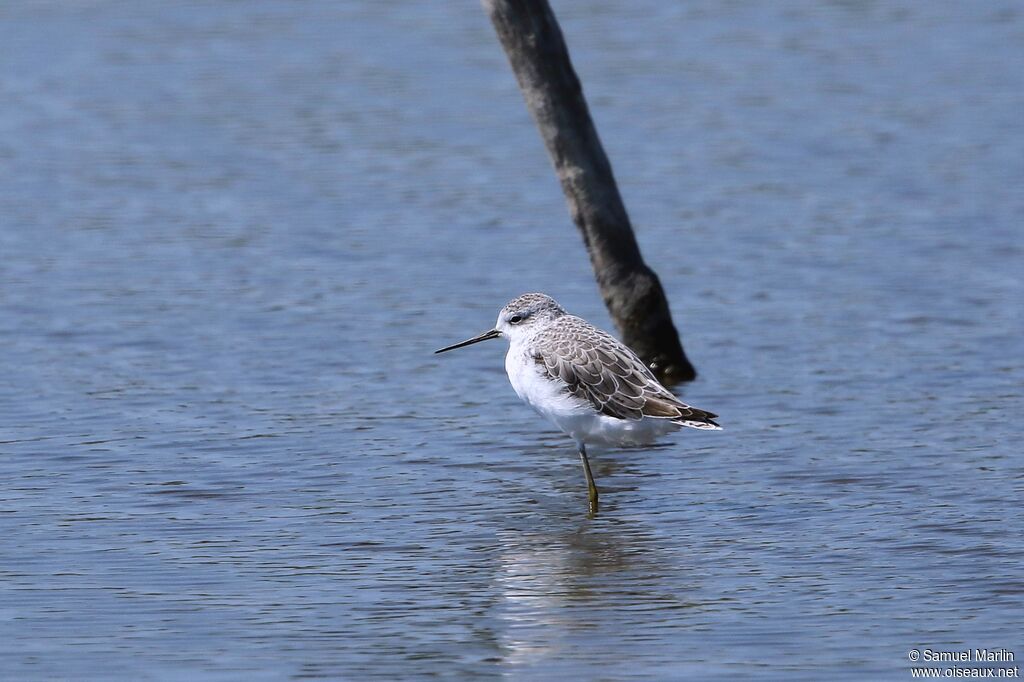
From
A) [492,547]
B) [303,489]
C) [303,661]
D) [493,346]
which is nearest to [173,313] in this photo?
[493,346]

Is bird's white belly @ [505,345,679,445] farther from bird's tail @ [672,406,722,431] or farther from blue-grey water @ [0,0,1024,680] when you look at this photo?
blue-grey water @ [0,0,1024,680]

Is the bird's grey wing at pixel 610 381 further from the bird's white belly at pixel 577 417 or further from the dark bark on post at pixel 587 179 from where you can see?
the dark bark on post at pixel 587 179

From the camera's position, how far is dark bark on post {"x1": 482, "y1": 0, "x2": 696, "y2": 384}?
1217 cm

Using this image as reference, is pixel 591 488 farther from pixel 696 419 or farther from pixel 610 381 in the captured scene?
pixel 696 419

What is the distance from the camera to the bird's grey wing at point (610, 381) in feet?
33.5

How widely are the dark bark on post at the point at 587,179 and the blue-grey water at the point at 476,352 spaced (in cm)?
54

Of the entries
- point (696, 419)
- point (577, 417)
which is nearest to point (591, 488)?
point (577, 417)

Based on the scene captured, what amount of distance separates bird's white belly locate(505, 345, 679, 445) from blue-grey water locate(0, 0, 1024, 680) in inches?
18.4

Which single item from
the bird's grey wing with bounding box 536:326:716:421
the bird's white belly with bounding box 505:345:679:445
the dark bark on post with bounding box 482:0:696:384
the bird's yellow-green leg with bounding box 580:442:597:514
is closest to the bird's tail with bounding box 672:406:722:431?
the bird's grey wing with bounding box 536:326:716:421

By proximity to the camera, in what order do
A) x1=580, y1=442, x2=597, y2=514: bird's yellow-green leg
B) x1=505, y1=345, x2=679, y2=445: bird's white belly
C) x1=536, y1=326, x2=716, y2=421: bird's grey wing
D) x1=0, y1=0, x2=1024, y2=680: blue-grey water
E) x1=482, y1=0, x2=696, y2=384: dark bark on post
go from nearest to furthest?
1. x1=0, y1=0, x2=1024, y2=680: blue-grey water
2. x1=536, y1=326, x2=716, y2=421: bird's grey wing
3. x1=505, y1=345, x2=679, y2=445: bird's white belly
4. x1=580, y1=442, x2=597, y2=514: bird's yellow-green leg
5. x1=482, y1=0, x2=696, y2=384: dark bark on post

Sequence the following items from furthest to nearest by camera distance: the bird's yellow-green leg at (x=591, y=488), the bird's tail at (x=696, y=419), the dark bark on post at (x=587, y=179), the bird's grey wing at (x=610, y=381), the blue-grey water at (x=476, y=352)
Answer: the dark bark on post at (x=587, y=179) → the bird's yellow-green leg at (x=591, y=488) → the bird's grey wing at (x=610, y=381) → the bird's tail at (x=696, y=419) → the blue-grey water at (x=476, y=352)

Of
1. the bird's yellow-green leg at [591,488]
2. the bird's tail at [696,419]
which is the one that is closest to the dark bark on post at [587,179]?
the bird's yellow-green leg at [591,488]

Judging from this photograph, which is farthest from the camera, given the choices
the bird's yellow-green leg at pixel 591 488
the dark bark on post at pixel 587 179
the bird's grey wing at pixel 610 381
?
the dark bark on post at pixel 587 179

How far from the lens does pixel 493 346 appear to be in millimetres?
14836
